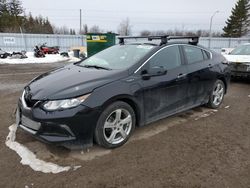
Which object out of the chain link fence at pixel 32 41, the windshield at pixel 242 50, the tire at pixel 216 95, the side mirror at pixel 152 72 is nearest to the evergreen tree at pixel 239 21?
the chain link fence at pixel 32 41

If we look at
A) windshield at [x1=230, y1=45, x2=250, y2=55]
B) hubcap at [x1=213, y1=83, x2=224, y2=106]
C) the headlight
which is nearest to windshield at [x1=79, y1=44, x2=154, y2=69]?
the headlight

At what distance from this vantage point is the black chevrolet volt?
3.09 metres

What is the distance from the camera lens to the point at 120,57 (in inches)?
167

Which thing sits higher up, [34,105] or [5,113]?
[34,105]

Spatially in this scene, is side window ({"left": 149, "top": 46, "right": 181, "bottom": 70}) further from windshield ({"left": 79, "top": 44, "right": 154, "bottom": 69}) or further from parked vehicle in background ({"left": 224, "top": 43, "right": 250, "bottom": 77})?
parked vehicle in background ({"left": 224, "top": 43, "right": 250, "bottom": 77})

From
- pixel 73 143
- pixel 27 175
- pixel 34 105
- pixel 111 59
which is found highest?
pixel 111 59

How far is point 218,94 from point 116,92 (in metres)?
3.16

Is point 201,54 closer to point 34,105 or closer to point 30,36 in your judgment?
point 34,105

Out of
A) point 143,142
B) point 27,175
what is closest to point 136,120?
point 143,142

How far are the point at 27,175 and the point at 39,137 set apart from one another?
0.49 meters

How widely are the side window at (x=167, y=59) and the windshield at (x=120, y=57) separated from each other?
19 cm

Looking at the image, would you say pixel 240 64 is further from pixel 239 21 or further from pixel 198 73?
pixel 239 21

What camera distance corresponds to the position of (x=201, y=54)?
5.02m

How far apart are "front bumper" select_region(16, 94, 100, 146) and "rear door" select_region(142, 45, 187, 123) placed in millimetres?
1029
